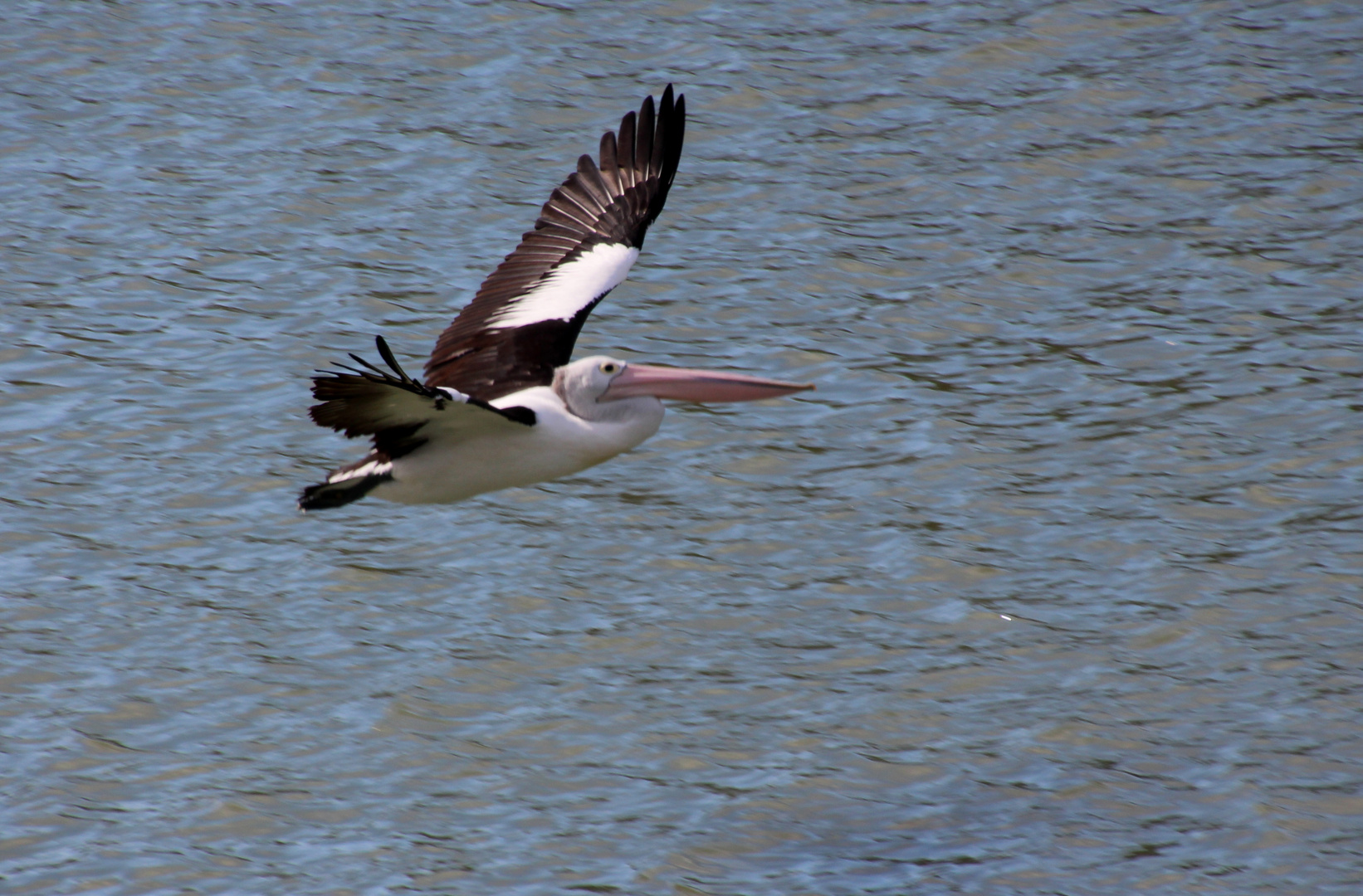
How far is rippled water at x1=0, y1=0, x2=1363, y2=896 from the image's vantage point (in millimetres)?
8141

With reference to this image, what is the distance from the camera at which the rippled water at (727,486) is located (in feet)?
26.7

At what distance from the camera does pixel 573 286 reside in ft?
27.6

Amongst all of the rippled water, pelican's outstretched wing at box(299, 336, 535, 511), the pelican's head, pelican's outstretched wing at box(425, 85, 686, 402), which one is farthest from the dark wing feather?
the rippled water

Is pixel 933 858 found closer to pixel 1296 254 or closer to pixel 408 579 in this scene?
pixel 408 579

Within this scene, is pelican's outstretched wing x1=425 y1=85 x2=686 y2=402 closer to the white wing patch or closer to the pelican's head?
the white wing patch

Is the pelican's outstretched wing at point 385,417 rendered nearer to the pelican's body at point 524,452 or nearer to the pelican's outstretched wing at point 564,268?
the pelican's body at point 524,452

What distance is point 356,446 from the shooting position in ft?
34.6

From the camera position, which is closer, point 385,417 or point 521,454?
point 385,417

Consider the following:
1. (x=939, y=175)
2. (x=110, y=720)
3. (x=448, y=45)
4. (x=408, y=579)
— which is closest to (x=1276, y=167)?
(x=939, y=175)

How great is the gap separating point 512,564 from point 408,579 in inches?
20.9

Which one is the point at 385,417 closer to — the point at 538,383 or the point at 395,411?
the point at 395,411

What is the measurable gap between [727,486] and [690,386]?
2915 mm

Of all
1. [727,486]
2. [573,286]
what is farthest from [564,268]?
Result: [727,486]

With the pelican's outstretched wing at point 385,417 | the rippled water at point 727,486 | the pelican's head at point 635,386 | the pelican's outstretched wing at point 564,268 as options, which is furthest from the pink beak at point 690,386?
the rippled water at point 727,486
